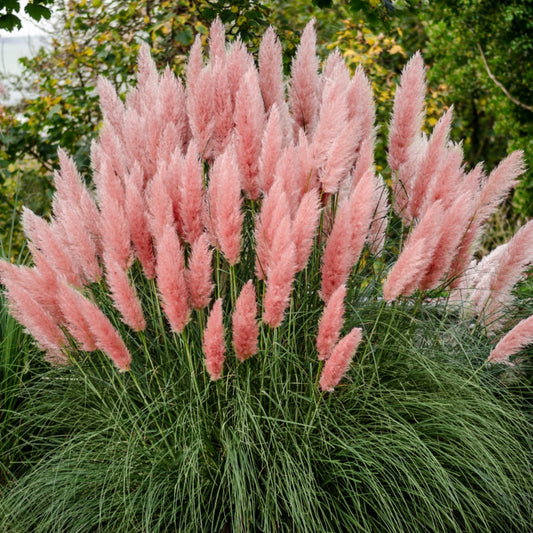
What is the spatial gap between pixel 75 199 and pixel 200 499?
1294 millimetres

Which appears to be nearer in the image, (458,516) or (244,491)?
(244,491)

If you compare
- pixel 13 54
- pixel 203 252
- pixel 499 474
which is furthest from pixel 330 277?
pixel 13 54

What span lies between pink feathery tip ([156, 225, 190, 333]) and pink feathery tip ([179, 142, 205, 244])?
19cm

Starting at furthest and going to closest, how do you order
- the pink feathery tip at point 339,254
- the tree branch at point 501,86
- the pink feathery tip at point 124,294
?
the tree branch at point 501,86 < the pink feathery tip at point 339,254 < the pink feathery tip at point 124,294

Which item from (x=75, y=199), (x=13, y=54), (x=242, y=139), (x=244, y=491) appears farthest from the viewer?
(x=13, y=54)

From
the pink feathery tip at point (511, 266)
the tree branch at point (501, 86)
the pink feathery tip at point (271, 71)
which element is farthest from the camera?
the tree branch at point (501, 86)

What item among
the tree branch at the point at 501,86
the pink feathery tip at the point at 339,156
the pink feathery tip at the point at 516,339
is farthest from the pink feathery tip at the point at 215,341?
the tree branch at the point at 501,86

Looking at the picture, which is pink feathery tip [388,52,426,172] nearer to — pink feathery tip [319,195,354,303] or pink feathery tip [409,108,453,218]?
pink feathery tip [409,108,453,218]

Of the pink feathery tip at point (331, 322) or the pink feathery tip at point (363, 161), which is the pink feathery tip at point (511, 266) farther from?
the pink feathery tip at point (331, 322)

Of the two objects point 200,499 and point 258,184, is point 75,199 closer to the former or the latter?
point 258,184

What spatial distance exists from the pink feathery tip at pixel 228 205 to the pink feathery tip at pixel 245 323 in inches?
8.1

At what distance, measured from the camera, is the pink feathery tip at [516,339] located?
2549 mm

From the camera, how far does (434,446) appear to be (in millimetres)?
2623

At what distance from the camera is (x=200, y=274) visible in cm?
243
